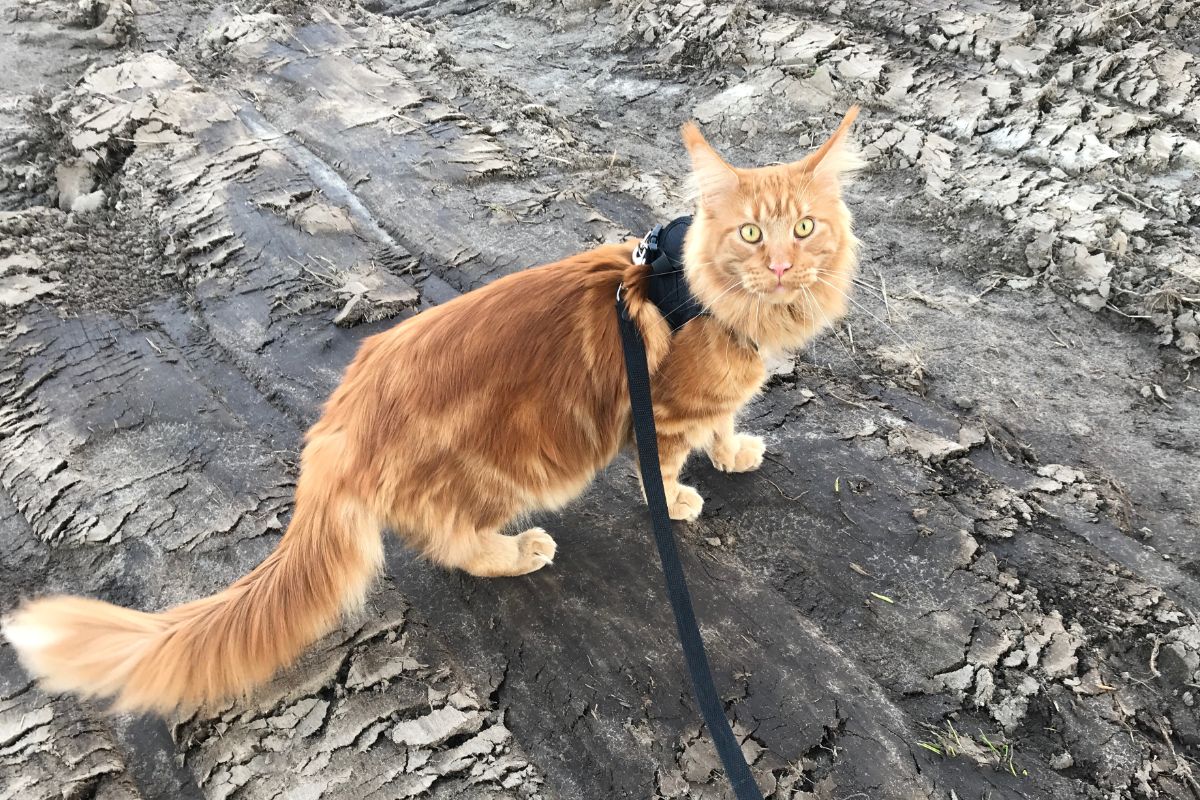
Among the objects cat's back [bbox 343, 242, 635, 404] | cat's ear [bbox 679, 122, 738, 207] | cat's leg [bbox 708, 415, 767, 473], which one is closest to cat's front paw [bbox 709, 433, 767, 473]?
cat's leg [bbox 708, 415, 767, 473]

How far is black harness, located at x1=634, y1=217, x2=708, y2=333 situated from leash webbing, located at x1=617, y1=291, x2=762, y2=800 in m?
0.14

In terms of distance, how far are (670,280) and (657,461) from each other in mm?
599

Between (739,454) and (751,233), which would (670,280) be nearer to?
(751,233)

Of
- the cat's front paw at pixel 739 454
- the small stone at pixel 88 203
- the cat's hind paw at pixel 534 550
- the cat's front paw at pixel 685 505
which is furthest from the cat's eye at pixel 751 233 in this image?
the small stone at pixel 88 203

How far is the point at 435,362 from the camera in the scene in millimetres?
2109

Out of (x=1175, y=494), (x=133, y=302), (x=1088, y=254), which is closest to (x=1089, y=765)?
(x=1175, y=494)

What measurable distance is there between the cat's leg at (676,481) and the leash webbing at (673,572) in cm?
30

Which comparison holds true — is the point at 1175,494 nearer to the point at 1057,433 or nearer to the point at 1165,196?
the point at 1057,433

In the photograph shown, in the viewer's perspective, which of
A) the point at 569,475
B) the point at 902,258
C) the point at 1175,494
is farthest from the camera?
the point at 902,258

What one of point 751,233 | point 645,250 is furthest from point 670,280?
point 751,233

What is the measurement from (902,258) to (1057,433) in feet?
4.43

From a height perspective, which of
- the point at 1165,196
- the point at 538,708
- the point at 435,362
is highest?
the point at 435,362

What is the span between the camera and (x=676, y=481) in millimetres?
2596

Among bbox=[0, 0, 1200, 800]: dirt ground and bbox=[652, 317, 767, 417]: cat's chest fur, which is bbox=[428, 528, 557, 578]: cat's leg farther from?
bbox=[652, 317, 767, 417]: cat's chest fur
